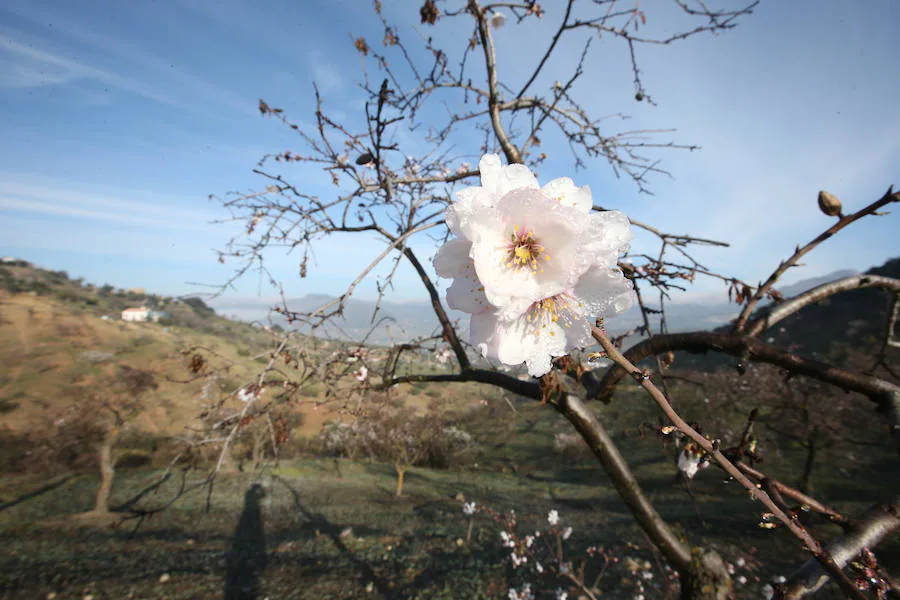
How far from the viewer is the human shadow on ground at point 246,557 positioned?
5.09 metres

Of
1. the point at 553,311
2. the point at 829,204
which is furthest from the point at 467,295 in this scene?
the point at 829,204

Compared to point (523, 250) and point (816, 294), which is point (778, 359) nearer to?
point (816, 294)

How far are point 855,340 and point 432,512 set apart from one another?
701 inches

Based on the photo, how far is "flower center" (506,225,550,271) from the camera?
0.82 meters

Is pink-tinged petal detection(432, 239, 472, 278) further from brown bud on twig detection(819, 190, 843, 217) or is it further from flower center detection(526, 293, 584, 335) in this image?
brown bud on twig detection(819, 190, 843, 217)

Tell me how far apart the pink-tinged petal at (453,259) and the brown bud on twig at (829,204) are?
97 cm

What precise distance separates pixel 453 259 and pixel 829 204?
40.1 inches

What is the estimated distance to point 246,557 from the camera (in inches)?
229

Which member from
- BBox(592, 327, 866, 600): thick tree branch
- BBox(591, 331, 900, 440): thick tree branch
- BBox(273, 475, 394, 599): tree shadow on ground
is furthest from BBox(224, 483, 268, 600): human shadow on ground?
BBox(592, 327, 866, 600): thick tree branch

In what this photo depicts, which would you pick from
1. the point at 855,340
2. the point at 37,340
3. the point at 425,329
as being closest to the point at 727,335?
the point at 425,329

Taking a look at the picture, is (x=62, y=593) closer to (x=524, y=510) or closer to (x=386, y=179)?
(x=386, y=179)

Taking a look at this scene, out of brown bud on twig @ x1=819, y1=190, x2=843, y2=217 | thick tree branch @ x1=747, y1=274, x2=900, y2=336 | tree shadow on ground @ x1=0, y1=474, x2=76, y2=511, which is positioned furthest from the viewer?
tree shadow on ground @ x1=0, y1=474, x2=76, y2=511

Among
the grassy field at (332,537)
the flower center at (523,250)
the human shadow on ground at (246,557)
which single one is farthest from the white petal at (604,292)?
the human shadow on ground at (246,557)

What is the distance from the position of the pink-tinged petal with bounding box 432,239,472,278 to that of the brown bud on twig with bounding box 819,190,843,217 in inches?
38.3
